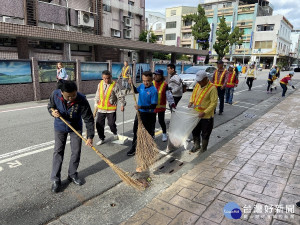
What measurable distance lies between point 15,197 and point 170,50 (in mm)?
19314

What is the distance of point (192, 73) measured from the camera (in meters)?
15.0

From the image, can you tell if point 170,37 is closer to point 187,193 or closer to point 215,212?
point 187,193

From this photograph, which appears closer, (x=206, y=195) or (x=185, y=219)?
(x=185, y=219)

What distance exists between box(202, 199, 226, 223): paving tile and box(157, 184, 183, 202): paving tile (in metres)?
0.51

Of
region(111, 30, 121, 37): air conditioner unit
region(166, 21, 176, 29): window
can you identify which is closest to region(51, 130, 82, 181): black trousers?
region(111, 30, 121, 37): air conditioner unit

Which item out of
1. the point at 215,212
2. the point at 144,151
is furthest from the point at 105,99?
the point at 215,212

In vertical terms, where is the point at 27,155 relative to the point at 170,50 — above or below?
below

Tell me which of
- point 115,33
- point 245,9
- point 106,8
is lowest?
point 115,33


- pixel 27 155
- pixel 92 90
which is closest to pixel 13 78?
pixel 92 90

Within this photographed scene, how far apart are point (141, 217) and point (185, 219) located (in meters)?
0.51

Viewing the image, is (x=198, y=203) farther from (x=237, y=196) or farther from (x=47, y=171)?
(x=47, y=171)

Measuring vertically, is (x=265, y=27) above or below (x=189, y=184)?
above

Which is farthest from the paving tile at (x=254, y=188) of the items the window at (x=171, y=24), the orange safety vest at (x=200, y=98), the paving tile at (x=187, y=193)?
the window at (x=171, y=24)

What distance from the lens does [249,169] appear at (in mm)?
3951
